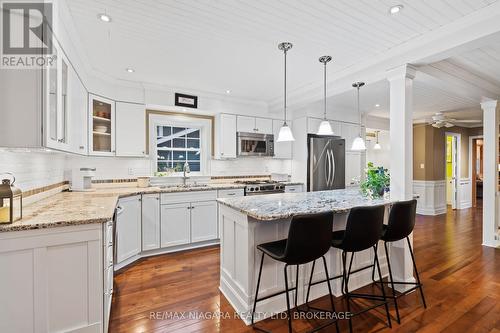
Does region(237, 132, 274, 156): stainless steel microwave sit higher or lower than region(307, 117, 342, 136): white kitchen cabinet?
lower

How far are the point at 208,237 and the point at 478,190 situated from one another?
9459 mm

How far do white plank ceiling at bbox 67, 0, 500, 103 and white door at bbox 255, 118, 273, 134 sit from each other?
4.53 feet

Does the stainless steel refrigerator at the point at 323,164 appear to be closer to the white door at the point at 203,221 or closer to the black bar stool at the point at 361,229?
the white door at the point at 203,221

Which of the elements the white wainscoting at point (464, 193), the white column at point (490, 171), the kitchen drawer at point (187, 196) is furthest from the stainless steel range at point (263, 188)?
the white wainscoting at point (464, 193)

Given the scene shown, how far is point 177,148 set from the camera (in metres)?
4.52

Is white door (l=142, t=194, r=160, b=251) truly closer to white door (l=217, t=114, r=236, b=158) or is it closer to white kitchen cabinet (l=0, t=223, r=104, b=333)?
white door (l=217, t=114, r=236, b=158)

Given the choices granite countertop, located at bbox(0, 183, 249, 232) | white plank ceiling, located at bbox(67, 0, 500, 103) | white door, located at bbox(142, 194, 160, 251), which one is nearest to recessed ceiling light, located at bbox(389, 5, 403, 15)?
white plank ceiling, located at bbox(67, 0, 500, 103)

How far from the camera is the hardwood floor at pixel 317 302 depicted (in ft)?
6.59

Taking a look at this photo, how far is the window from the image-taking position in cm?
437

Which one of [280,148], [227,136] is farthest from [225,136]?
[280,148]

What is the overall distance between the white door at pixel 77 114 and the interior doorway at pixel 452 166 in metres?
8.36

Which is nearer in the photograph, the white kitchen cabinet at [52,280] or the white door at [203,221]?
the white kitchen cabinet at [52,280]

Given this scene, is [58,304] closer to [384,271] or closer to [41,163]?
[41,163]

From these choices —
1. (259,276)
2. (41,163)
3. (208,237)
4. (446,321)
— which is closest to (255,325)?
(259,276)
